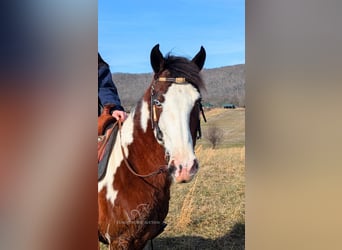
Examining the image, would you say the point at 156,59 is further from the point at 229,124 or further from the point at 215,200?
the point at 215,200

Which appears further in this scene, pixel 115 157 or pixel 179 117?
pixel 115 157

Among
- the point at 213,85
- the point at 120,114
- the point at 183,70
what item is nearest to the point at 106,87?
the point at 120,114

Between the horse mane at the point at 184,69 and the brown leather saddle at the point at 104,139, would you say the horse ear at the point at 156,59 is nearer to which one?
the horse mane at the point at 184,69

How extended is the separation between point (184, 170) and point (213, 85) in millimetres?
384

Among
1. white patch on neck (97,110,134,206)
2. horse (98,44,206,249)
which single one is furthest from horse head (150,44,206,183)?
white patch on neck (97,110,134,206)

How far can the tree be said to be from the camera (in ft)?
6.14

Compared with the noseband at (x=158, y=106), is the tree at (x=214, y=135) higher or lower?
lower

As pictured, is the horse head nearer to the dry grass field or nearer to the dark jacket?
the dry grass field

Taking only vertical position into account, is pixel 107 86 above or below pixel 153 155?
above

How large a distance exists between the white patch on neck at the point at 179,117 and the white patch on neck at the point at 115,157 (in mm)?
169

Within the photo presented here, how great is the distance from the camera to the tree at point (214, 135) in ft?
6.14

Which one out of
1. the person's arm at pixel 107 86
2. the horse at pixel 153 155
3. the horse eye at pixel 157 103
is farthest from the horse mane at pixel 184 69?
the person's arm at pixel 107 86

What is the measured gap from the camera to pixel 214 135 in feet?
6.17
